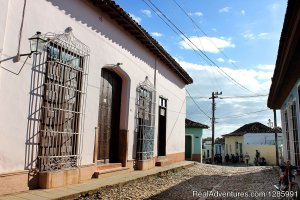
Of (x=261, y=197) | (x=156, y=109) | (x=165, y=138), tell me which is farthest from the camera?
(x=165, y=138)

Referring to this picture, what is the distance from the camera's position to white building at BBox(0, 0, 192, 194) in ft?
17.8

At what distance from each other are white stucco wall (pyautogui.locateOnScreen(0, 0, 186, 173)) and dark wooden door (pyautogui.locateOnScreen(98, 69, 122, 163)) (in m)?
0.31

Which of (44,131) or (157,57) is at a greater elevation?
(157,57)

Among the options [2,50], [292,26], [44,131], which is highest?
[292,26]

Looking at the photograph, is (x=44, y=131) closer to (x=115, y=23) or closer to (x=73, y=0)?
(x=73, y=0)

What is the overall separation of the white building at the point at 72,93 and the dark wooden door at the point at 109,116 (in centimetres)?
3

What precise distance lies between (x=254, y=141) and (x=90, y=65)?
2869cm

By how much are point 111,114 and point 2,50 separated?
479cm

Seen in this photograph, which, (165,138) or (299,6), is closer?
(299,6)

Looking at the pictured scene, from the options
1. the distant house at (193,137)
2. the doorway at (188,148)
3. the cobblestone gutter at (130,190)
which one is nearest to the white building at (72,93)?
the cobblestone gutter at (130,190)

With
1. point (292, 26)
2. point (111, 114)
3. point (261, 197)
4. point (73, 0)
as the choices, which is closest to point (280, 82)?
point (261, 197)

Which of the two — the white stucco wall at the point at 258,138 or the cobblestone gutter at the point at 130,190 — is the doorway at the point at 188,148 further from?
the cobblestone gutter at the point at 130,190

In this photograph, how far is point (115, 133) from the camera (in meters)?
9.93

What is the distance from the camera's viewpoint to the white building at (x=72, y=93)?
5.43 metres
